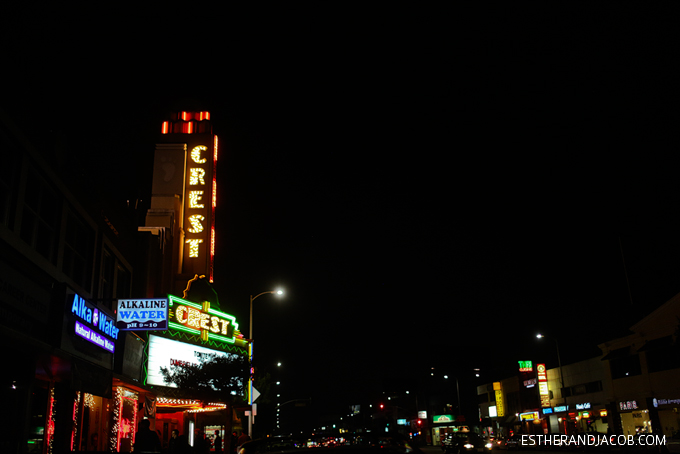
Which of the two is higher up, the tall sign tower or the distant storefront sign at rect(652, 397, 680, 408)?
the tall sign tower

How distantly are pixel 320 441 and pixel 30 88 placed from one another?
10.2 m

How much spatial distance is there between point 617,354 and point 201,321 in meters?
30.6

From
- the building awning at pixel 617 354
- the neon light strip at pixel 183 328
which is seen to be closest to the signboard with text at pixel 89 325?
the neon light strip at pixel 183 328

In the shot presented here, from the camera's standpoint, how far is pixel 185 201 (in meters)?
31.2

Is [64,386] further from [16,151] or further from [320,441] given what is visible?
[320,441]

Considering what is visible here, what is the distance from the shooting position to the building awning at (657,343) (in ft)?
121

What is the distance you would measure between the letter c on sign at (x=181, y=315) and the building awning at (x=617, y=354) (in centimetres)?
3134

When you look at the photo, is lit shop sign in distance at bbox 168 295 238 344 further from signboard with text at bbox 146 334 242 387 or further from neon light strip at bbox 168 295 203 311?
signboard with text at bbox 146 334 242 387

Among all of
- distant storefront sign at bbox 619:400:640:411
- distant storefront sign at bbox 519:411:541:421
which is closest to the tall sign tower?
distant storefront sign at bbox 619:400:640:411

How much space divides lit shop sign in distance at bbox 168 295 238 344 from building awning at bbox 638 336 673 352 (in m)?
27.6

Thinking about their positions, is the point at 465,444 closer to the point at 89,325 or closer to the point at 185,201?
the point at 185,201

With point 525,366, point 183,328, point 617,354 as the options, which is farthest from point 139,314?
point 525,366

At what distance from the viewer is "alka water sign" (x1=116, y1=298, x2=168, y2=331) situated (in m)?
18.1

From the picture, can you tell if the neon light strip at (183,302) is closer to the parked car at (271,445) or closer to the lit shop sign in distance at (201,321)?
the lit shop sign in distance at (201,321)
